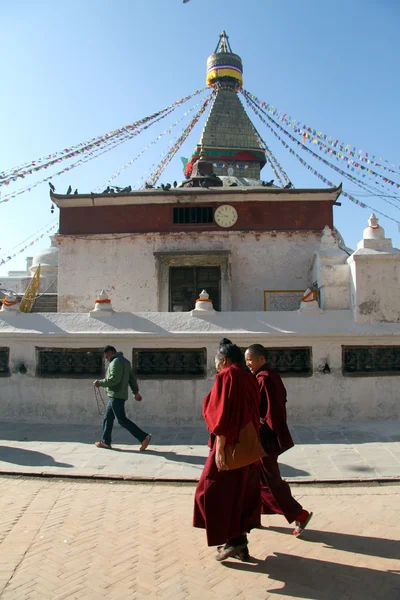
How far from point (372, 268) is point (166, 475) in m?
4.50

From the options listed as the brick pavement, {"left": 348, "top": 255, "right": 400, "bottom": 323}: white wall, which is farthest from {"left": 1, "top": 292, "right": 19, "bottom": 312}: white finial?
{"left": 348, "top": 255, "right": 400, "bottom": 323}: white wall

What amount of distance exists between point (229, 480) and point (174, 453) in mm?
2882

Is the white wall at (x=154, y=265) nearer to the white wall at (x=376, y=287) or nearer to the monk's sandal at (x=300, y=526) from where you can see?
the white wall at (x=376, y=287)

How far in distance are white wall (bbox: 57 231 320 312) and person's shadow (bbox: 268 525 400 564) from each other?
7.73 m

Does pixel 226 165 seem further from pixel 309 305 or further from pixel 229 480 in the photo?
pixel 229 480

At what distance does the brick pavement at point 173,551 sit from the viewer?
10.2 ft

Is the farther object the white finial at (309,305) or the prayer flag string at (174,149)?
the prayer flag string at (174,149)

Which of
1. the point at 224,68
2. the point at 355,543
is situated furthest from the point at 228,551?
the point at 224,68

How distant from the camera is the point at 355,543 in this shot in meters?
3.70

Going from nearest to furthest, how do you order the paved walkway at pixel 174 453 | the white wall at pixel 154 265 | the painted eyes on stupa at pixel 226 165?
the paved walkway at pixel 174 453 < the white wall at pixel 154 265 < the painted eyes on stupa at pixel 226 165

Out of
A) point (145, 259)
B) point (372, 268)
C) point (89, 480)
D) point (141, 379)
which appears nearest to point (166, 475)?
point (89, 480)

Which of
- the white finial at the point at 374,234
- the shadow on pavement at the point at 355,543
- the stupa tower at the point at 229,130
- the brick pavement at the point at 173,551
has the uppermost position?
the stupa tower at the point at 229,130

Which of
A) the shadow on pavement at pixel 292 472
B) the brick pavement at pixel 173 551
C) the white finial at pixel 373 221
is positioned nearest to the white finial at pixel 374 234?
the white finial at pixel 373 221

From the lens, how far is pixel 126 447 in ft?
21.6
